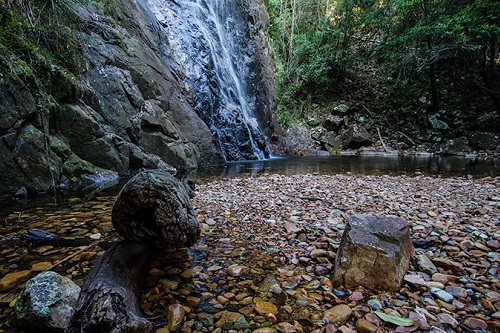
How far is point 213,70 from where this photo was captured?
36.9ft

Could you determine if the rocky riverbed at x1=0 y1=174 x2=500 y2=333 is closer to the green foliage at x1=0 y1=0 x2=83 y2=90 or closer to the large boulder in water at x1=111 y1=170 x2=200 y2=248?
the large boulder in water at x1=111 y1=170 x2=200 y2=248

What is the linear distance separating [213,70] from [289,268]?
1061 cm

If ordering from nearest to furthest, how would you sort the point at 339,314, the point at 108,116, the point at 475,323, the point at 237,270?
the point at 475,323
the point at 339,314
the point at 237,270
the point at 108,116

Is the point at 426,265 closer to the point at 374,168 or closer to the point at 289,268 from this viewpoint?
the point at 289,268

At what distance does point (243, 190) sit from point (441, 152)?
1297 centimetres

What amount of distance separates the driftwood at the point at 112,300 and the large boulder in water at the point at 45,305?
A: 11 centimetres

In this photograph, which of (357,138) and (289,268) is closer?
(289,268)

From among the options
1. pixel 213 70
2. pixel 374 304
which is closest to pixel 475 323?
pixel 374 304

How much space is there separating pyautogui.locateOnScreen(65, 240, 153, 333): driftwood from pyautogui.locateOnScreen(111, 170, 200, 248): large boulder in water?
258mm

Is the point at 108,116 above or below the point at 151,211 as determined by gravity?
above

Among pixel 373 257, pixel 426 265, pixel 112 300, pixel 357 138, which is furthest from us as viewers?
pixel 357 138

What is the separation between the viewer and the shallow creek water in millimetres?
1584

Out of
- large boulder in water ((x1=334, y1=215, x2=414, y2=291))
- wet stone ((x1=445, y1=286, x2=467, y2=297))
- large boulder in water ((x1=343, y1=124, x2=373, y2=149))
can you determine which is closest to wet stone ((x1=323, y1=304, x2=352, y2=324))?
large boulder in water ((x1=334, y1=215, x2=414, y2=291))

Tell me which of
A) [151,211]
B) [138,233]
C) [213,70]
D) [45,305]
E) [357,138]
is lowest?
[45,305]
